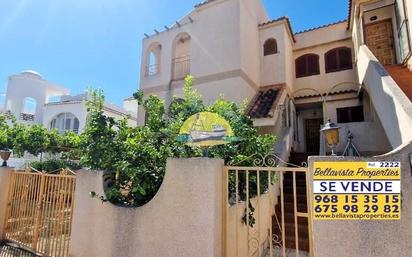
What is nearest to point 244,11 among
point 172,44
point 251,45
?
point 251,45

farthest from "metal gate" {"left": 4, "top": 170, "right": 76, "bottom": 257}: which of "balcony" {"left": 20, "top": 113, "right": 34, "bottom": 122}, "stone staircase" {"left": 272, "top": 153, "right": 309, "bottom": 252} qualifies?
"balcony" {"left": 20, "top": 113, "right": 34, "bottom": 122}

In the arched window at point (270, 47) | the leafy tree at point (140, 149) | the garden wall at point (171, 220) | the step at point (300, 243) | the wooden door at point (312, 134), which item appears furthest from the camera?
the wooden door at point (312, 134)

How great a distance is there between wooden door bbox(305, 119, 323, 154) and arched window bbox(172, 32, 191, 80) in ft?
29.6

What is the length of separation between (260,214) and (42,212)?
237 inches

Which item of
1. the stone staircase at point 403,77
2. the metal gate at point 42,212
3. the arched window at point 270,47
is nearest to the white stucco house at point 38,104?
the arched window at point 270,47

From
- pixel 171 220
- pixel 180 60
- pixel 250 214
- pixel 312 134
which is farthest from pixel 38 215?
pixel 312 134

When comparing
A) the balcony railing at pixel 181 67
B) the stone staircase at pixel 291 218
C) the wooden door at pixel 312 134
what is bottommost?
the stone staircase at pixel 291 218

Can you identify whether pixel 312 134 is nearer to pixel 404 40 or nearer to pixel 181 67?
pixel 404 40

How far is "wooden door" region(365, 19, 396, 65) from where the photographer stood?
1237 cm

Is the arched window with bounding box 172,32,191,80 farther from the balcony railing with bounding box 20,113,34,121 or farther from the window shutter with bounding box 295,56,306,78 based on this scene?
the balcony railing with bounding box 20,113,34,121

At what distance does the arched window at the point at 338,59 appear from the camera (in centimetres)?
1524

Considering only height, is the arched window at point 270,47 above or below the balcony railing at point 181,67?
above

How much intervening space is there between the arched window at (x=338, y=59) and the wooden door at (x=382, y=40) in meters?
2.25

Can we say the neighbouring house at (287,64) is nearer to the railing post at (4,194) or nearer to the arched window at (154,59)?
the arched window at (154,59)
